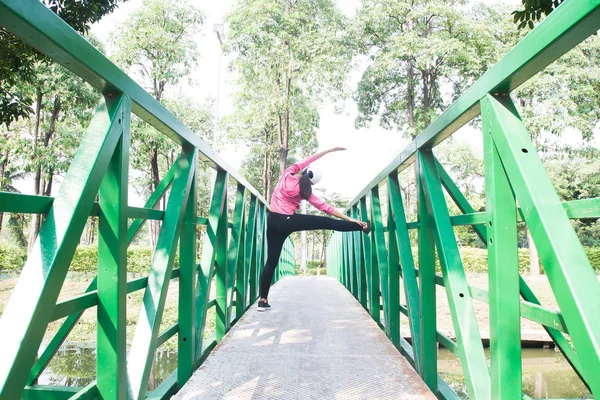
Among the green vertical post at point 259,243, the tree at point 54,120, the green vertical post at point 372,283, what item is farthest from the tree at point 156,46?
the green vertical post at point 372,283

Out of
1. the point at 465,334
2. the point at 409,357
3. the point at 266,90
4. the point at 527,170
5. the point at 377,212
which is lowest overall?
the point at 409,357

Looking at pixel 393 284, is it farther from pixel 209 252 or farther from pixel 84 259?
pixel 84 259

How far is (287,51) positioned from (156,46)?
4.35m

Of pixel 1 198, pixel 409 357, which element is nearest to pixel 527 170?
pixel 1 198

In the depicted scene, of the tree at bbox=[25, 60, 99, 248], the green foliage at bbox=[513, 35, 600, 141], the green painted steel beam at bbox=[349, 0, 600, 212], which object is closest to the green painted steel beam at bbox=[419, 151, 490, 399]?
the green painted steel beam at bbox=[349, 0, 600, 212]

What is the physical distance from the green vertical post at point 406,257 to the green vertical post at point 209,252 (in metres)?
1.17

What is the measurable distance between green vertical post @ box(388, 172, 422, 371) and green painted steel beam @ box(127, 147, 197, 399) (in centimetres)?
135

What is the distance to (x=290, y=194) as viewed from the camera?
3.94m

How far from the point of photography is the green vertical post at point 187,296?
2.22 m

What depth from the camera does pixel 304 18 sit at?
570 inches

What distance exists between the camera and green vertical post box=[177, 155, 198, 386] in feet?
7.30

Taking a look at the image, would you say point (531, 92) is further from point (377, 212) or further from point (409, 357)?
point (409, 357)

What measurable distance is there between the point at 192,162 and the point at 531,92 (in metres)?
15.0

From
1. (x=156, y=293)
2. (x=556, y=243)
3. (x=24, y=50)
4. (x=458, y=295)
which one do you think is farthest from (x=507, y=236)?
(x=24, y=50)
